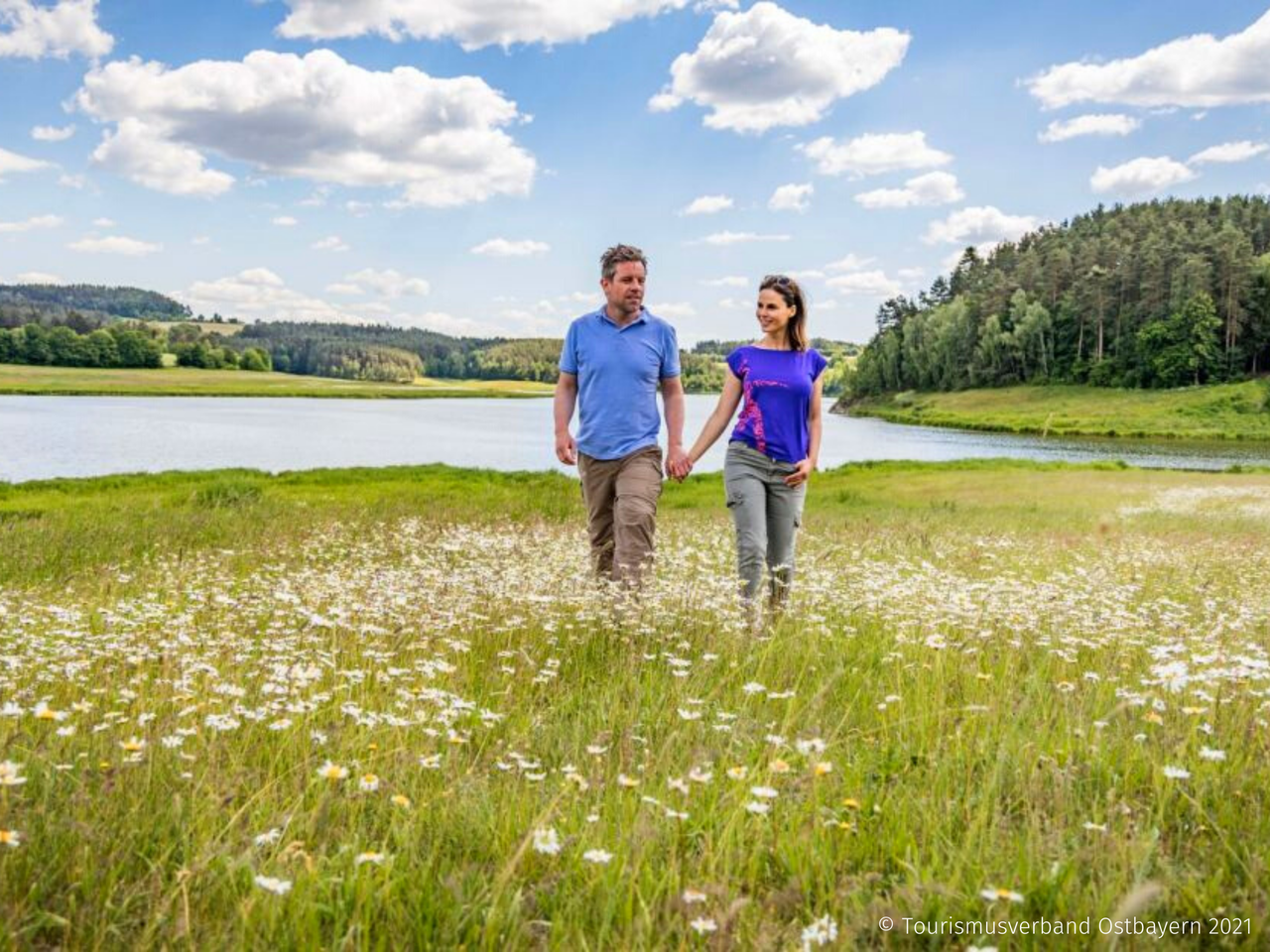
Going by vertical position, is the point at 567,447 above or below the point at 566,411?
below

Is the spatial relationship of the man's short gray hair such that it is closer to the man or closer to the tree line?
the man

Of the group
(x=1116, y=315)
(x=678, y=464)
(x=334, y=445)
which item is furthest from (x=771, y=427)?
(x=1116, y=315)

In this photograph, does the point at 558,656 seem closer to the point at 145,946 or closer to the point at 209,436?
the point at 145,946

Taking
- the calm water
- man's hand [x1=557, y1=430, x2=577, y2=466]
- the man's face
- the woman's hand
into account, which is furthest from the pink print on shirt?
the calm water

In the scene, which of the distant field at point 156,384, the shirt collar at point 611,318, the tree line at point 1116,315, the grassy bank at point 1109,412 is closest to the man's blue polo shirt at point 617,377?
the shirt collar at point 611,318

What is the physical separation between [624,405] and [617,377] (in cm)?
25

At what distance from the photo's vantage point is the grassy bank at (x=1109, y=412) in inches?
3438

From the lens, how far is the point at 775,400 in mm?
7699

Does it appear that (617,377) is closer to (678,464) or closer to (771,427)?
(678,464)

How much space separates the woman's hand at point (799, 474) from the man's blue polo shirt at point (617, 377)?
4.19 feet

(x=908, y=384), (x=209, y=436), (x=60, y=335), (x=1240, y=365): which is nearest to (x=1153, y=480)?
(x=209, y=436)

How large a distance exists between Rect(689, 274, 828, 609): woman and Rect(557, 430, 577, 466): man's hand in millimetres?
1072

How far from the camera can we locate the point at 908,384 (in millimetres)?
149000

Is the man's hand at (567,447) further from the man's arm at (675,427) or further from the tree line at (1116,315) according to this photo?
the tree line at (1116,315)
